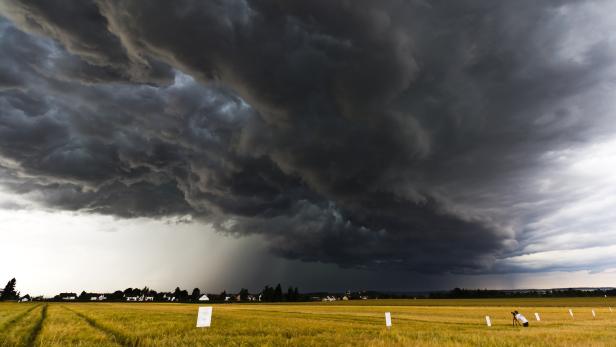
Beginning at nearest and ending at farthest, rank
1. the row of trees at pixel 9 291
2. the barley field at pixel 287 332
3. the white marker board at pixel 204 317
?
the white marker board at pixel 204 317 → the barley field at pixel 287 332 → the row of trees at pixel 9 291

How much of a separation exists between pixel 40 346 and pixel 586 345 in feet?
78.2

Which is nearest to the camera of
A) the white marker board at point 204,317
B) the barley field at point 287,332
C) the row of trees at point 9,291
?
the white marker board at point 204,317

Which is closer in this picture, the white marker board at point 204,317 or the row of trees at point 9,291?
the white marker board at point 204,317

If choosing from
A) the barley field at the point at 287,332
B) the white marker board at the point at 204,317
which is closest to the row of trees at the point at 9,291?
the barley field at the point at 287,332

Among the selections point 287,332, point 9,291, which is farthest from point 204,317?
point 9,291


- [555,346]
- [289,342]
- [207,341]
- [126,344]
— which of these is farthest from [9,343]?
[555,346]

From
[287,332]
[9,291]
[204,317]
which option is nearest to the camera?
[204,317]

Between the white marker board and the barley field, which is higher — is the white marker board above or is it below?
above

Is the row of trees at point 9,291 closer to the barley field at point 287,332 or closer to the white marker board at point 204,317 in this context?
the barley field at point 287,332

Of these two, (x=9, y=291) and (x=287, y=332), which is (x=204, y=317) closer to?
(x=287, y=332)

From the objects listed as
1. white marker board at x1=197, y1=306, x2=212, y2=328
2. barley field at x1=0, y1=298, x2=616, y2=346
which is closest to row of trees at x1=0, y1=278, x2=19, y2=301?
barley field at x1=0, y1=298, x2=616, y2=346

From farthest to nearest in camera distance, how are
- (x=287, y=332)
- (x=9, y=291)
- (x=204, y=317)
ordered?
(x=9, y=291) < (x=287, y=332) < (x=204, y=317)

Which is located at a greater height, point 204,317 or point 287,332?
point 204,317

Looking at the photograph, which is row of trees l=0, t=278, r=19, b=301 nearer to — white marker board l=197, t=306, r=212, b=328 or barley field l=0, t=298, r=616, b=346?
barley field l=0, t=298, r=616, b=346
